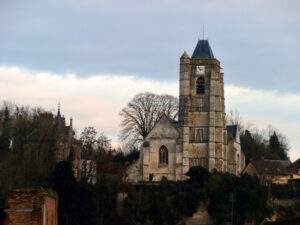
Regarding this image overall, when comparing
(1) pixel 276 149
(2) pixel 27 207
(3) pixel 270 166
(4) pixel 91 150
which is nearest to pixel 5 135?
(4) pixel 91 150

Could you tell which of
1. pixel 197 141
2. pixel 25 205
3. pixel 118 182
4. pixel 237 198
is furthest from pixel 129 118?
pixel 25 205

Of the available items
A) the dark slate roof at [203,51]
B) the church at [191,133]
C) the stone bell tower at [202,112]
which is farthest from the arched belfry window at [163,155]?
the dark slate roof at [203,51]

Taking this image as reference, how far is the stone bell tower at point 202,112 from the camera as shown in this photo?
229 feet

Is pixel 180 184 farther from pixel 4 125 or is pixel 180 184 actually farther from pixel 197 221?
pixel 4 125

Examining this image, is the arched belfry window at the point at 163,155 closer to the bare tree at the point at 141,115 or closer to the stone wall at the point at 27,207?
the bare tree at the point at 141,115

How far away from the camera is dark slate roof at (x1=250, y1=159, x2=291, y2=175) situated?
238 feet

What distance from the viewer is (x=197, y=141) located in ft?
231

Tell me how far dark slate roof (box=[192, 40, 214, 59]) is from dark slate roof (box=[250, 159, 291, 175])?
12.2m

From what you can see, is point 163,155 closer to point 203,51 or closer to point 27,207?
point 203,51

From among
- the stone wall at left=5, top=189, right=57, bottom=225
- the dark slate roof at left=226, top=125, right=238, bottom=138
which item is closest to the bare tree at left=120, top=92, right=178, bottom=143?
the dark slate roof at left=226, top=125, right=238, bottom=138

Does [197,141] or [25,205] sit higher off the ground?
[197,141]

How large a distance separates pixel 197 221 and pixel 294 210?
8691mm

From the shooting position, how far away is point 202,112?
71.4m

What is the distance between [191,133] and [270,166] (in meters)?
9.94
